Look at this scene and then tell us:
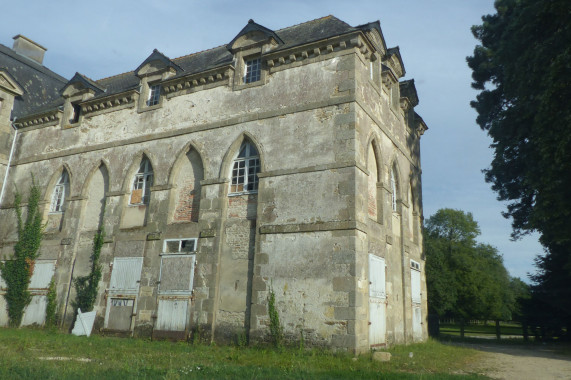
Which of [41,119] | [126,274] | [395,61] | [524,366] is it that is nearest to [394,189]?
[395,61]

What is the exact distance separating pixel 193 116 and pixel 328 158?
17.6 ft

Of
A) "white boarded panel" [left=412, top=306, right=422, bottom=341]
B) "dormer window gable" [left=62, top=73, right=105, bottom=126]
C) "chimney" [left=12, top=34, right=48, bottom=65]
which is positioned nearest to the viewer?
"white boarded panel" [left=412, top=306, right=422, bottom=341]

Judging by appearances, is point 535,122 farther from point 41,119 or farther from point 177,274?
point 41,119

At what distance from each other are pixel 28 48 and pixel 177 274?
17273 mm

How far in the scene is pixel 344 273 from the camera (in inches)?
439

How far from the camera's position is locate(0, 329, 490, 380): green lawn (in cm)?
715

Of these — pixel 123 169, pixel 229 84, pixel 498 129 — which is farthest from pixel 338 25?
pixel 123 169

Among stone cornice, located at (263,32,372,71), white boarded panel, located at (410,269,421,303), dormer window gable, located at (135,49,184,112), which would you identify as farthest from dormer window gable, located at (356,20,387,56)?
white boarded panel, located at (410,269,421,303)

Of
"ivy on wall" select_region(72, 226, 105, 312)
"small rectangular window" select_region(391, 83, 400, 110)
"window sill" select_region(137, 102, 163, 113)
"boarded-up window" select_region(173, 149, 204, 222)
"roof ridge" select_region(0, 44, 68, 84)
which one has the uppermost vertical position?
"roof ridge" select_region(0, 44, 68, 84)

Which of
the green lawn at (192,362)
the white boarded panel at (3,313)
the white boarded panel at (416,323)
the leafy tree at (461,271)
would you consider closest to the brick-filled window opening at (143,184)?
the green lawn at (192,362)

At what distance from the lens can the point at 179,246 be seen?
13.9 meters

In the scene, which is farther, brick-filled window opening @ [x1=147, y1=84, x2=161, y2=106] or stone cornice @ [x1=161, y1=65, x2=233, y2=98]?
brick-filled window opening @ [x1=147, y1=84, x2=161, y2=106]

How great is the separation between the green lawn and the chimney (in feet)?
53.7

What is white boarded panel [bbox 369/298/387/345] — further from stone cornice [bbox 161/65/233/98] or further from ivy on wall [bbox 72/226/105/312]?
ivy on wall [bbox 72/226/105/312]
